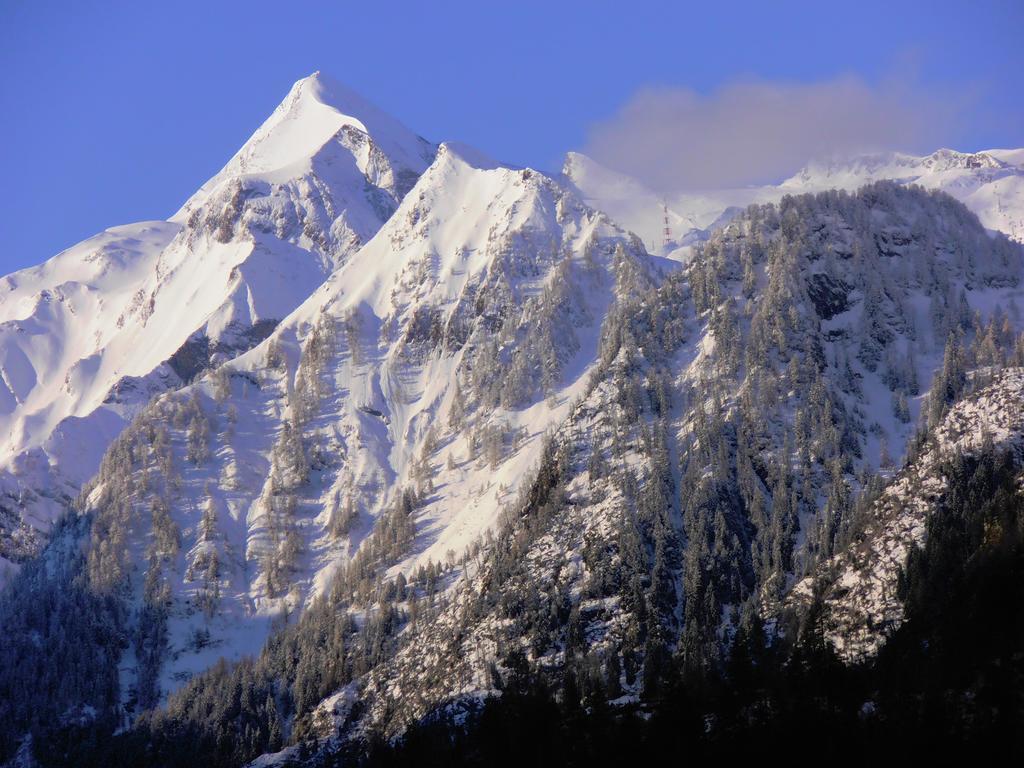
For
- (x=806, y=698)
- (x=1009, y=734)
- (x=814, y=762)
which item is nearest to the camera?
(x=1009, y=734)

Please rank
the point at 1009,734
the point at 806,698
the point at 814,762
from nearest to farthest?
the point at 1009,734 < the point at 814,762 < the point at 806,698

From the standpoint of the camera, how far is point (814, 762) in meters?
184

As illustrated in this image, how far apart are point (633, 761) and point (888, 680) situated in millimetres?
36788

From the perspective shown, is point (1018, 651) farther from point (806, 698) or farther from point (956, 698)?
point (806, 698)

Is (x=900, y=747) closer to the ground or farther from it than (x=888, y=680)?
closer to the ground

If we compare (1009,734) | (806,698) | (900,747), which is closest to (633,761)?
(806,698)

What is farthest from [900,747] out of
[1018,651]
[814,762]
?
[1018,651]

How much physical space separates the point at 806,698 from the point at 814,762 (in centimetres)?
1635

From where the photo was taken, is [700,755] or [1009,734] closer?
[1009,734]

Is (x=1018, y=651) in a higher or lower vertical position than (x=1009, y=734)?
higher

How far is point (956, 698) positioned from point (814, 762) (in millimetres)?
20153

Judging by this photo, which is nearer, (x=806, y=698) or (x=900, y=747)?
(x=900, y=747)

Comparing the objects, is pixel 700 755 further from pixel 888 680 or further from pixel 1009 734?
pixel 1009 734

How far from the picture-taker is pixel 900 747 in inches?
6998
